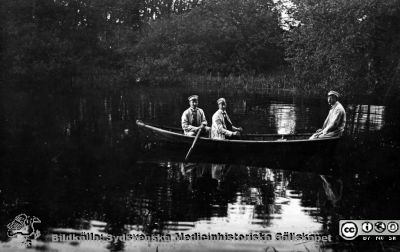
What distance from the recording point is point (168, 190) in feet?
32.5

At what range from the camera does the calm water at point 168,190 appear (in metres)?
7.55

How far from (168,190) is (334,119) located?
16.4ft

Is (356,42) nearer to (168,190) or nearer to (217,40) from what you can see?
(168,190)

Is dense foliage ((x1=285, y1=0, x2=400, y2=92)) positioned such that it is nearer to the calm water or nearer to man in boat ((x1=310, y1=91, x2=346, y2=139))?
the calm water

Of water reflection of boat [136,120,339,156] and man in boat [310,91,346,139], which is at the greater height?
man in boat [310,91,346,139]

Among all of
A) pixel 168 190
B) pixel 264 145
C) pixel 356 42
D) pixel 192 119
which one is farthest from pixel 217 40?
pixel 168 190

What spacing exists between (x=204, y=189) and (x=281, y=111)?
16.6 m

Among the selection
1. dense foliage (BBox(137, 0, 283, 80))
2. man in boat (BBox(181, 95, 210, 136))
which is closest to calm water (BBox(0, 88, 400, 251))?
man in boat (BBox(181, 95, 210, 136))

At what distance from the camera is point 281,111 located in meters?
26.0

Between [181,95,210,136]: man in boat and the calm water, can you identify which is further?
[181,95,210,136]: man in boat

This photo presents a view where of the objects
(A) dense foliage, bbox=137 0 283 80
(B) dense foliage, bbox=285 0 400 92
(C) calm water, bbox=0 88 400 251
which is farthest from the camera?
(A) dense foliage, bbox=137 0 283 80

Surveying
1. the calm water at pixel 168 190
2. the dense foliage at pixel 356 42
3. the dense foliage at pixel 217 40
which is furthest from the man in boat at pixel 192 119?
the dense foliage at pixel 217 40

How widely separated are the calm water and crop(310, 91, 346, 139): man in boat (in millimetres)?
944

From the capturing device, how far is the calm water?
755 cm
